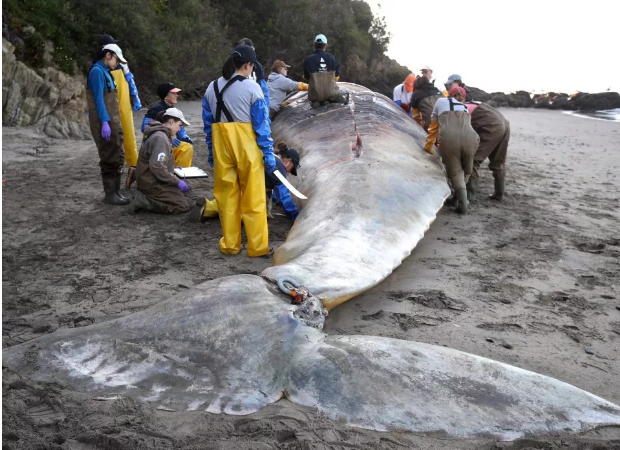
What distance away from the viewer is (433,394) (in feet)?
9.45

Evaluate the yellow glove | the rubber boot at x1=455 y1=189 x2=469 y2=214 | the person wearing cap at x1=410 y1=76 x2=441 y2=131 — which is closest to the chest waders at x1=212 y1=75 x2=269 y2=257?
the yellow glove

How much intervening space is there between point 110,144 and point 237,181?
92.6 inches

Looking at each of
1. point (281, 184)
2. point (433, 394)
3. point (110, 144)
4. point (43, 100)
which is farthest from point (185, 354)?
point (43, 100)

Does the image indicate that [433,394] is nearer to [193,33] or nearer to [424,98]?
[424,98]

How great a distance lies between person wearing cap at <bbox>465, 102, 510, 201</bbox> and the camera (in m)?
8.38

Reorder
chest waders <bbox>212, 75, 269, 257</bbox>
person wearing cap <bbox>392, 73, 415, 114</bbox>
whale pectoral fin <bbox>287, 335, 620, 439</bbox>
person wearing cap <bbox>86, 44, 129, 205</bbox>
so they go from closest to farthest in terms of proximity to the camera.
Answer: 1. whale pectoral fin <bbox>287, 335, 620, 439</bbox>
2. chest waders <bbox>212, 75, 269, 257</bbox>
3. person wearing cap <bbox>86, 44, 129, 205</bbox>
4. person wearing cap <bbox>392, 73, 415, 114</bbox>

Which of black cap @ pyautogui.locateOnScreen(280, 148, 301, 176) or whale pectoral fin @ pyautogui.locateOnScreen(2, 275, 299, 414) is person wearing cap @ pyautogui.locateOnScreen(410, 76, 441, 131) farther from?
whale pectoral fin @ pyautogui.locateOnScreen(2, 275, 299, 414)

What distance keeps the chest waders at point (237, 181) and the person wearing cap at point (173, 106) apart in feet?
7.40

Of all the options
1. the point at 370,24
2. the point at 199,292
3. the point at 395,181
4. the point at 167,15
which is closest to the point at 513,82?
the point at 370,24

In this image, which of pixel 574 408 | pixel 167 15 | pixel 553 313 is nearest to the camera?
pixel 574 408

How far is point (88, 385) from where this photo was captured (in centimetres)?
295

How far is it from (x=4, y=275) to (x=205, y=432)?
10.9 ft

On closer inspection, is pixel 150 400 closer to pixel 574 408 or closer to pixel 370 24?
pixel 574 408

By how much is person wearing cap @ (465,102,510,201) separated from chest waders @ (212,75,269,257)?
367 centimetres
